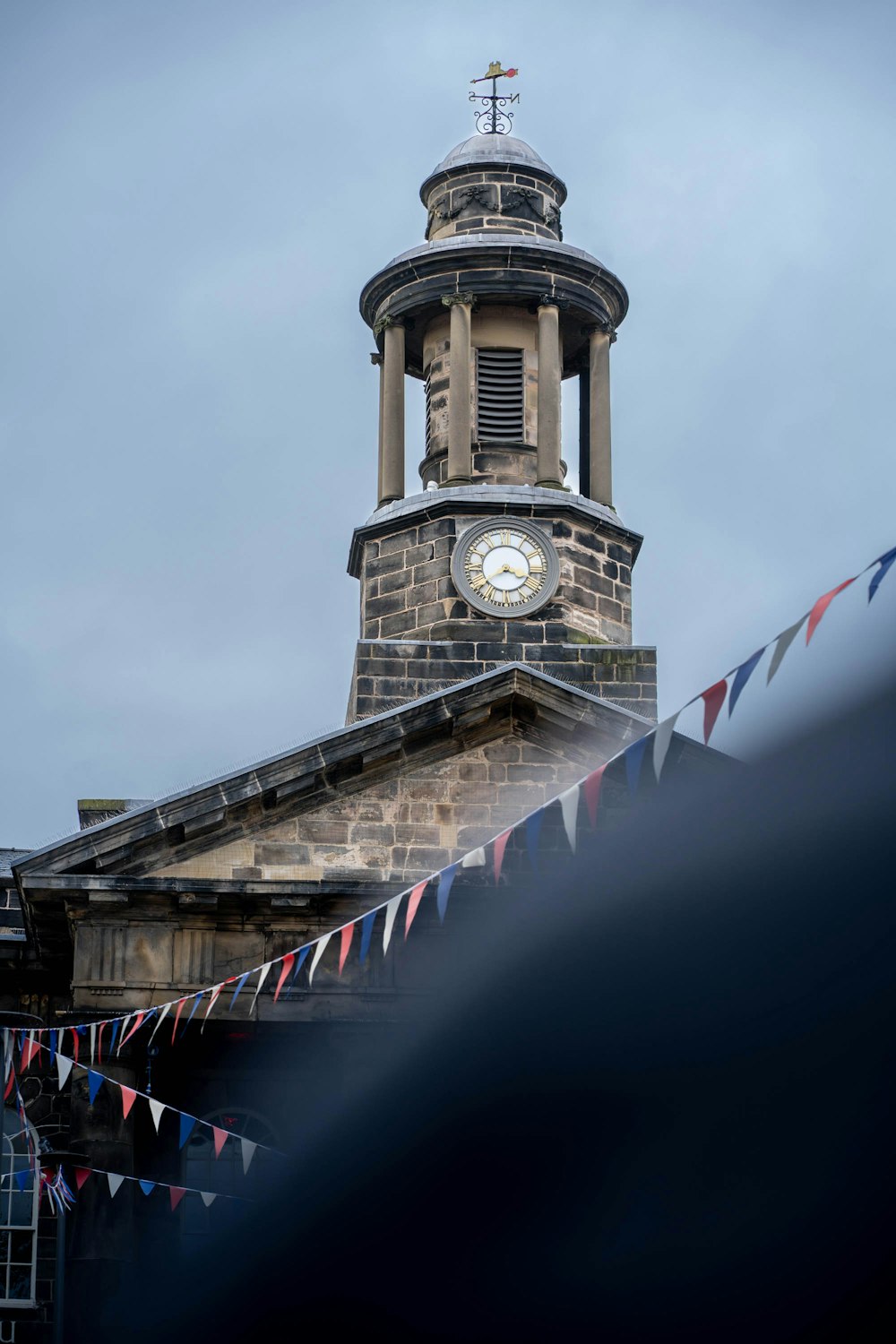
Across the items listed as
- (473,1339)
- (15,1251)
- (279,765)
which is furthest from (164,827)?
(473,1339)

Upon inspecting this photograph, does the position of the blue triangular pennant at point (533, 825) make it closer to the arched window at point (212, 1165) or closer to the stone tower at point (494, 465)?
the arched window at point (212, 1165)

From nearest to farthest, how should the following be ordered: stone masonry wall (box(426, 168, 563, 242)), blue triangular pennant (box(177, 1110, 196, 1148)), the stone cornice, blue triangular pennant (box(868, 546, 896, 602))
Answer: blue triangular pennant (box(868, 546, 896, 602)) → blue triangular pennant (box(177, 1110, 196, 1148)) → the stone cornice → stone masonry wall (box(426, 168, 563, 242))

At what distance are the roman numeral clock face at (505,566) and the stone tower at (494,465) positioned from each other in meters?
0.02

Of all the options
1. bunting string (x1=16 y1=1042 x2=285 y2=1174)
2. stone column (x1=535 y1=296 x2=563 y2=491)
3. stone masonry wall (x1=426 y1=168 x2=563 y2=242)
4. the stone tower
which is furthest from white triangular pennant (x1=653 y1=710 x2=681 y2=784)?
stone masonry wall (x1=426 y1=168 x2=563 y2=242)

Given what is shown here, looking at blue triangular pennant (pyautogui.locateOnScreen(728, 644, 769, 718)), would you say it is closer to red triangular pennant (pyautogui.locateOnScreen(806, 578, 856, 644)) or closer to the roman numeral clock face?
red triangular pennant (pyautogui.locateOnScreen(806, 578, 856, 644))

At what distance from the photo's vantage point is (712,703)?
12.0 m

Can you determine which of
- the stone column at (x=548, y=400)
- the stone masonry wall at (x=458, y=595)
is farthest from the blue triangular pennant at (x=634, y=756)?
the stone column at (x=548, y=400)

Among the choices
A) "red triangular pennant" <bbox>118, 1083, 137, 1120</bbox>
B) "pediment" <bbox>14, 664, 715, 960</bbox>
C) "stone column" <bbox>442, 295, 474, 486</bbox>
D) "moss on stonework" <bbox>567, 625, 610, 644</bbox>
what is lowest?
"red triangular pennant" <bbox>118, 1083, 137, 1120</bbox>

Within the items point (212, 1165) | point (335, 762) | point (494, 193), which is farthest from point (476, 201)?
point (212, 1165)

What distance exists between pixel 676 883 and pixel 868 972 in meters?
2.29

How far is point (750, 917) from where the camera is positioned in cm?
1306

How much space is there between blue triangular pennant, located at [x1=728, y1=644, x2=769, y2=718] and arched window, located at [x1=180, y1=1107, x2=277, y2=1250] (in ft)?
36.8

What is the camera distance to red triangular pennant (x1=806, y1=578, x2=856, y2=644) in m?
11.1

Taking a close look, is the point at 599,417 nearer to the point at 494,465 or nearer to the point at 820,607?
the point at 494,465
